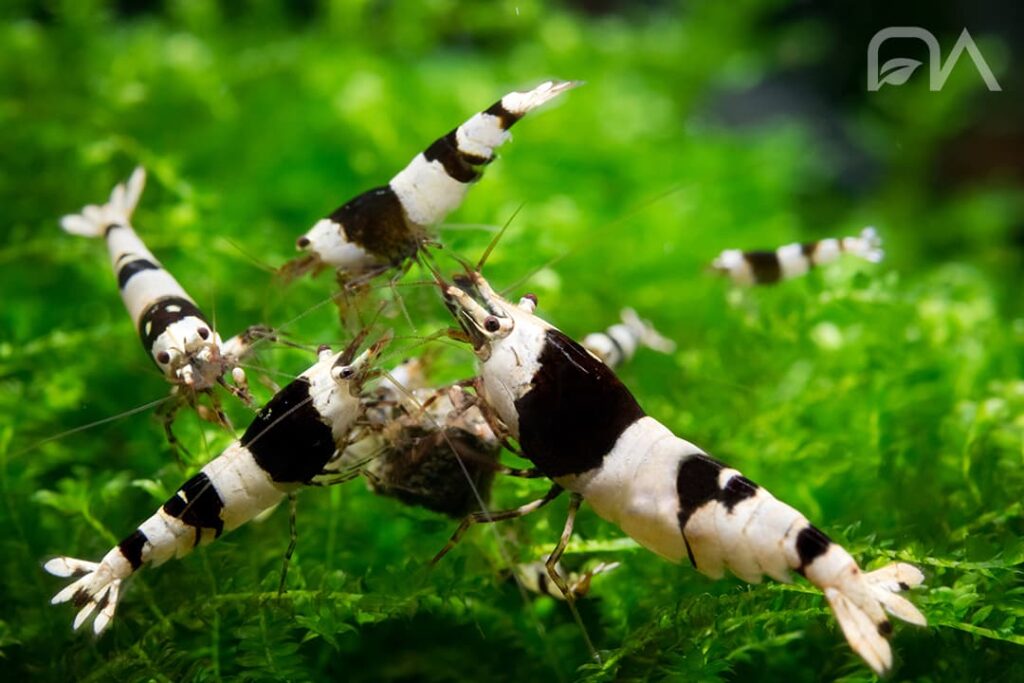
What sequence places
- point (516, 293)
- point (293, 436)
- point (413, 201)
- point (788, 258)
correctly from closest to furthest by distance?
point (293, 436) < point (413, 201) < point (788, 258) < point (516, 293)

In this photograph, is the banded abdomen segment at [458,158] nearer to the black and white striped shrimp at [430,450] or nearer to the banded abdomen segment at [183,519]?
the black and white striped shrimp at [430,450]

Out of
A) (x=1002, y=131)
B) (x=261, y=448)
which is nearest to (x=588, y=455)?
(x=261, y=448)

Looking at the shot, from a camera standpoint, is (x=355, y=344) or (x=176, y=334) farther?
(x=176, y=334)

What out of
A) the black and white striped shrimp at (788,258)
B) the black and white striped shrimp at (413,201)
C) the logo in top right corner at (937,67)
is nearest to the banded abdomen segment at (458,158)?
the black and white striped shrimp at (413,201)

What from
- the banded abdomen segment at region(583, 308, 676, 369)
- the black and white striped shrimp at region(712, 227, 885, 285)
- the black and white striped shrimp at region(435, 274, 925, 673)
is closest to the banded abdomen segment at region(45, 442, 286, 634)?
the black and white striped shrimp at region(435, 274, 925, 673)

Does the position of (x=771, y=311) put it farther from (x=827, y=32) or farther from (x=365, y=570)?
(x=827, y=32)

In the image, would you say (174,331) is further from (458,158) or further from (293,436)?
(458,158)

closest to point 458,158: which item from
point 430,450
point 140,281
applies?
point 430,450
